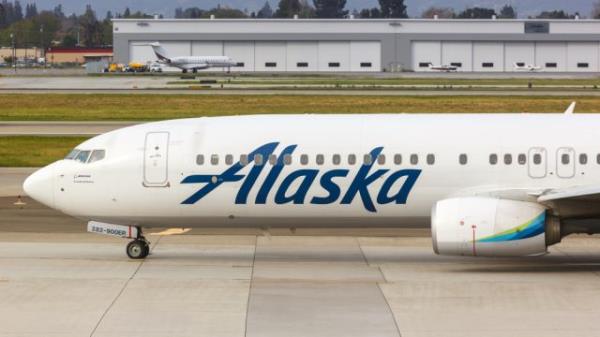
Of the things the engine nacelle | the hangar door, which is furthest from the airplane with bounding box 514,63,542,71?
the engine nacelle

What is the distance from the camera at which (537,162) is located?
72.5 feet

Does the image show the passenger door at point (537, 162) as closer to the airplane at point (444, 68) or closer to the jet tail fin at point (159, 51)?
the airplane at point (444, 68)

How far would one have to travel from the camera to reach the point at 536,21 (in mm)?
154625

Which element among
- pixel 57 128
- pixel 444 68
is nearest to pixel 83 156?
pixel 57 128

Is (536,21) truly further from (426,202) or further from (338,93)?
(426,202)

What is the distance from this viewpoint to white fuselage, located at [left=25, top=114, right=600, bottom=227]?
2219 cm

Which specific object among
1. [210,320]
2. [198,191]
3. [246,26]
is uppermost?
[246,26]

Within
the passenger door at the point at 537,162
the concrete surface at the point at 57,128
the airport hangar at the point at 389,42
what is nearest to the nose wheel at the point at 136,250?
the passenger door at the point at 537,162

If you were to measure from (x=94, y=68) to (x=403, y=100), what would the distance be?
9515 centimetres

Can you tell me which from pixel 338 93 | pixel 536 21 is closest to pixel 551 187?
pixel 338 93

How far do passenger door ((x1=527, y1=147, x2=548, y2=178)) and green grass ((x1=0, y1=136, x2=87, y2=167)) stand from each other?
2361 centimetres

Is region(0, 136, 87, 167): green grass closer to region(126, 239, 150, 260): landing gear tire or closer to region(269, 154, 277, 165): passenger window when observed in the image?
region(126, 239, 150, 260): landing gear tire

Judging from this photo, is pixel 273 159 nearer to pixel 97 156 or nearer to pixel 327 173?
pixel 327 173

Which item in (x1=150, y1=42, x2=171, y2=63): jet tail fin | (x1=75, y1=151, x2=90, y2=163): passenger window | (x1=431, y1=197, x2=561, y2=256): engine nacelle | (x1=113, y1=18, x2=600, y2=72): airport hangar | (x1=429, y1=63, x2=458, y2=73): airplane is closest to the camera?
(x1=431, y1=197, x2=561, y2=256): engine nacelle
